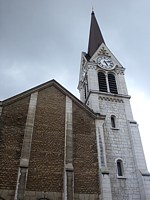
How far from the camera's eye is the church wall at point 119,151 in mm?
14802

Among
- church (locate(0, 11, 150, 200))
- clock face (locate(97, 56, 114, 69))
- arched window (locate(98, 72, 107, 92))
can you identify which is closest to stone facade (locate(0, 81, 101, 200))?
church (locate(0, 11, 150, 200))

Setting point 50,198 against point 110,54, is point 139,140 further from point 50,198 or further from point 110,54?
point 110,54

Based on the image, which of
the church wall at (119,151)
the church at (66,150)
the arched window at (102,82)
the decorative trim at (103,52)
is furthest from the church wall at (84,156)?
the decorative trim at (103,52)

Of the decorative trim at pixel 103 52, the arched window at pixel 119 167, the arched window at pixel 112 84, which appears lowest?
the arched window at pixel 119 167

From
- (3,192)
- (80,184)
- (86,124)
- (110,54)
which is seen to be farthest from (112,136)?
→ (110,54)

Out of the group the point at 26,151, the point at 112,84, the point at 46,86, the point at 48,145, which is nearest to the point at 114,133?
the point at 112,84

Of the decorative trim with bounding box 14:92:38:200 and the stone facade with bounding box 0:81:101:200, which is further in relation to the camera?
the stone facade with bounding box 0:81:101:200

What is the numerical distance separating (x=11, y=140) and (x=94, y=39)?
65.4ft

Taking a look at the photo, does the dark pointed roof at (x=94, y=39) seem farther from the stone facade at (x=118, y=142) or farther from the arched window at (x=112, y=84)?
the arched window at (x=112, y=84)

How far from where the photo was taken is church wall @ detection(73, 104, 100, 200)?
12.7 m

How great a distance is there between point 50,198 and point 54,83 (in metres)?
8.94

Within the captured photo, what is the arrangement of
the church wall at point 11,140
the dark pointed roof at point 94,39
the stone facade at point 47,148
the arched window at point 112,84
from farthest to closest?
the dark pointed roof at point 94,39, the arched window at point 112,84, the stone facade at point 47,148, the church wall at point 11,140

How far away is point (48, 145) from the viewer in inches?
544

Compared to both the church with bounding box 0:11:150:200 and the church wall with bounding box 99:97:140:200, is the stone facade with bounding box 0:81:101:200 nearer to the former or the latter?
the church with bounding box 0:11:150:200
